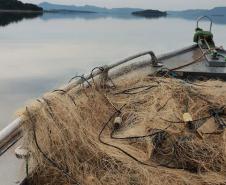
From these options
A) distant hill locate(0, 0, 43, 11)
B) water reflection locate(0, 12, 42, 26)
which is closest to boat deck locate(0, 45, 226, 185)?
water reflection locate(0, 12, 42, 26)

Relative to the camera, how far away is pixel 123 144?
13.5 feet

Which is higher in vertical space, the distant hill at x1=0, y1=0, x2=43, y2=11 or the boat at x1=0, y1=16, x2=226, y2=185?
the boat at x1=0, y1=16, x2=226, y2=185

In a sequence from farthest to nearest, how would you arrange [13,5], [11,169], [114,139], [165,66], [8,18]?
[13,5] < [8,18] < [165,66] < [114,139] < [11,169]

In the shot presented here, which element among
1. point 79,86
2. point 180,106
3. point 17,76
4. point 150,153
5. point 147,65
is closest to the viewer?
point 150,153

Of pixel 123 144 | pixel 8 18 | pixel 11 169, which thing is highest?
pixel 123 144

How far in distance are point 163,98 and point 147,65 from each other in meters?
3.19

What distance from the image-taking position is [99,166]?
377 cm

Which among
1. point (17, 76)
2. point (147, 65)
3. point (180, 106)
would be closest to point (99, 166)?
point (180, 106)

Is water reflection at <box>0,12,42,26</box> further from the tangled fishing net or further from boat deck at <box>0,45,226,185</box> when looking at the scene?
the tangled fishing net

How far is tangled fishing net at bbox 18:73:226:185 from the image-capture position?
369 cm

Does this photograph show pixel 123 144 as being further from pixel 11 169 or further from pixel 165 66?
pixel 165 66

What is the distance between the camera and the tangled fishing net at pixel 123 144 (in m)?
3.69

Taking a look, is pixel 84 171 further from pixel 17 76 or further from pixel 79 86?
pixel 17 76

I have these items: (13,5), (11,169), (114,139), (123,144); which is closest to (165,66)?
(114,139)
